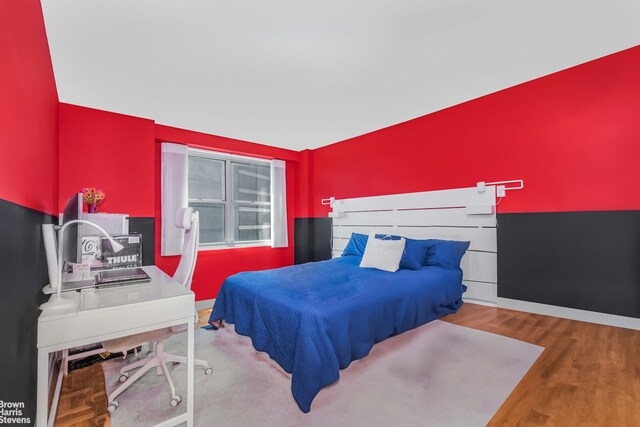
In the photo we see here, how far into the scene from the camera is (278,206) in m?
4.97

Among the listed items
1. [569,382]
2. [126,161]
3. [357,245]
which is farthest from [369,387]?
[126,161]

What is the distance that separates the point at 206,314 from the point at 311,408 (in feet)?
8.01

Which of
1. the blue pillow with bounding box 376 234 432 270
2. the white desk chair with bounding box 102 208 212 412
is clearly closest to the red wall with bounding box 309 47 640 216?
the blue pillow with bounding box 376 234 432 270

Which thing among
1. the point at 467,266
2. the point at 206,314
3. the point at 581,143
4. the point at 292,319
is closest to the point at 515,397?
the point at 292,319

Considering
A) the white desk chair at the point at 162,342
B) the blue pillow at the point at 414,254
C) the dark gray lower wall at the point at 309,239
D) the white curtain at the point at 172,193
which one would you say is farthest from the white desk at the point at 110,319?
the dark gray lower wall at the point at 309,239

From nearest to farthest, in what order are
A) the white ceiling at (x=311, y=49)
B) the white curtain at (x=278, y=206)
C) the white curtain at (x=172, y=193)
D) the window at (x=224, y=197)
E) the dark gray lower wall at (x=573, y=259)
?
the white ceiling at (x=311, y=49), the dark gray lower wall at (x=573, y=259), the white curtain at (x=172, y=193), the window at (x=224, y=197), the white curtain at (x=278, y=206)

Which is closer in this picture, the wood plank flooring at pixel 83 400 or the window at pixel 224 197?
the wood plank flooring at pixel 83 400

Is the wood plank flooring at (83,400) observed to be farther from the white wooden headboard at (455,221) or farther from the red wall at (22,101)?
the white wooden headboard at (455,221)

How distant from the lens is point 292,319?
191 centimetres

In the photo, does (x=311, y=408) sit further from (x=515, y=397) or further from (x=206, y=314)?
(x=206, y=314)

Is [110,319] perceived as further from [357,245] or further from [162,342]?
[357,245]

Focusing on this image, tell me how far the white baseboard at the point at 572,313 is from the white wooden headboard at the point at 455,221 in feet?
0.60

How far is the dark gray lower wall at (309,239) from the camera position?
5.13 m

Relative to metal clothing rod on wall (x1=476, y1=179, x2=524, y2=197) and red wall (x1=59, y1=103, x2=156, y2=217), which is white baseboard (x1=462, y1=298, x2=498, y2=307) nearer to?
metal clothing rod on wall (x1=476, y1=179, x2=524, y2=197)
